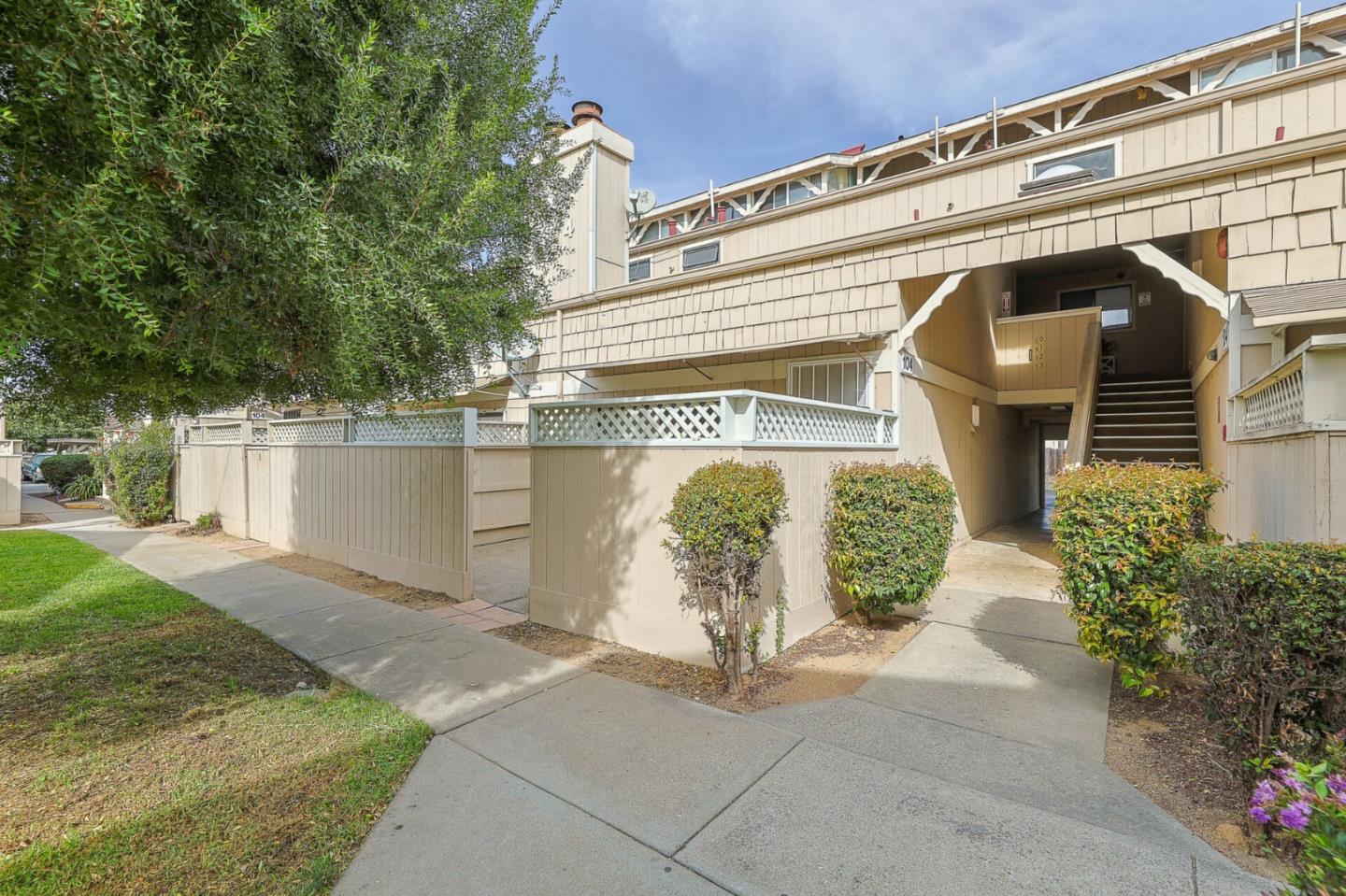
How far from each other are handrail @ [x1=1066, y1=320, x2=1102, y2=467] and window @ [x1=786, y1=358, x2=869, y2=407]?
277cm

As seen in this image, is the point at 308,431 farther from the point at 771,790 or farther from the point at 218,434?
the point at 771,790

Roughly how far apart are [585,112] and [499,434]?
6639 millimetres

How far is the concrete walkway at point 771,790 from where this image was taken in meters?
2.22

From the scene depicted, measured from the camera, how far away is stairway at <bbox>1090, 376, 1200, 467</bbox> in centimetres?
811

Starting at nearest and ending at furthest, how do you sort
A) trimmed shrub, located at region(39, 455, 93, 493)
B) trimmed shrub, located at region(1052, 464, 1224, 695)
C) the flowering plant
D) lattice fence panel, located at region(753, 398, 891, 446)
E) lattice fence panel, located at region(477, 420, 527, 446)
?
the flowering plant, trimmed shrub, located at region(1052, 464, 1224, 695), lattice fence panel, located at region(753, 398, 891, 446), lattice fence panel, located at region(477, 420, 527, 446), trimmed shrub, located at region(39, 455, 93, 493)

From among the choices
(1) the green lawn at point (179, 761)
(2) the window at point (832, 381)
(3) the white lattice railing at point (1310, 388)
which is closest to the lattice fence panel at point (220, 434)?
(1) the green lawn at point (179, 761)

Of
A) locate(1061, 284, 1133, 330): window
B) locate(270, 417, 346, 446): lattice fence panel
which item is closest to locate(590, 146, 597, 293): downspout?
locate(270, 417, 346, 446): lattice fence panel

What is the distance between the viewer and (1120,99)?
9133mm

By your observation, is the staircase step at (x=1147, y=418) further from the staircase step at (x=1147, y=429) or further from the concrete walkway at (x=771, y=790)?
the concrete walkway at (x=771, y=790)

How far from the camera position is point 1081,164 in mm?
7910

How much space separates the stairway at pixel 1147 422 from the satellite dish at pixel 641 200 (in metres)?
9.05

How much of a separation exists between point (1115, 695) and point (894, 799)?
219 centimetres

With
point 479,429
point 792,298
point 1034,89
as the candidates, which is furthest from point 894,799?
point 1034,89

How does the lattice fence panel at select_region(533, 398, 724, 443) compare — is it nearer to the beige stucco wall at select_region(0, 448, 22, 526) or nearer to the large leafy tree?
the large leafy tree
